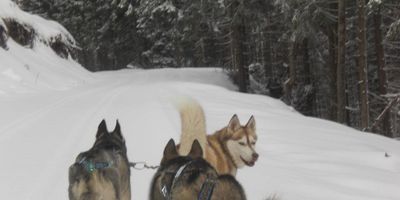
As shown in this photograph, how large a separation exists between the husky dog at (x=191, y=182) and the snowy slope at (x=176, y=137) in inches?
57.3

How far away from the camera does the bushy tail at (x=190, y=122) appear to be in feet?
16.2

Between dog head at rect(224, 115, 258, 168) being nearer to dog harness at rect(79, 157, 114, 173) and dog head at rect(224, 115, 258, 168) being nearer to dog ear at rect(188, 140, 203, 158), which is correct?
dog ear at rect(188, 140, 203, 158)

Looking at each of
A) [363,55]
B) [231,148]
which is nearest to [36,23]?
[363,55]

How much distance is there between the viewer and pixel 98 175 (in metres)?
4.48

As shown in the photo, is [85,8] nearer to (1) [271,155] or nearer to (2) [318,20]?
(2) [318,20]

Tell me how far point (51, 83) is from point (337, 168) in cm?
1711

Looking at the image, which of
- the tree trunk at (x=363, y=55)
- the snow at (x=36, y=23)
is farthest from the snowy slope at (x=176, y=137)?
the snow at (x=36, y=23)

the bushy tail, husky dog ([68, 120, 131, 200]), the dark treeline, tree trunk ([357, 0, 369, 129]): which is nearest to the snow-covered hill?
the dark treeline

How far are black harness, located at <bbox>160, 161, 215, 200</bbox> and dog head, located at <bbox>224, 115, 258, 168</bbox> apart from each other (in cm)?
202

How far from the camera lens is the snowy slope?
6.61m

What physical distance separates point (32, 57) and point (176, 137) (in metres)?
17.6

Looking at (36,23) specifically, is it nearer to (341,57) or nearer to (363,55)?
(341,57)

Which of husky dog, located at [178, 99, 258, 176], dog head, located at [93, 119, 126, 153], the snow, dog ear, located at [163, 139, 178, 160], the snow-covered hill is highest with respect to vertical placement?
the snow

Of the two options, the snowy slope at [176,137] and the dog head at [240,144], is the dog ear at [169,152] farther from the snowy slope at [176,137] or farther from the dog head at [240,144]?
the dog head at [240,144]
